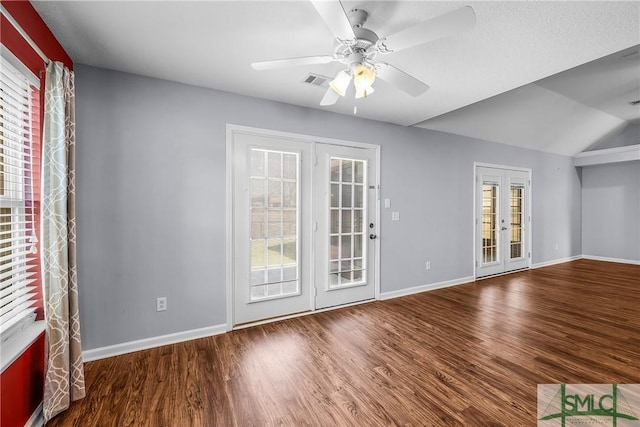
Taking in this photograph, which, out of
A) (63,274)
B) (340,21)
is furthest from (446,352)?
(63,274)

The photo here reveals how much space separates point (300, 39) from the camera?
2.03 metres

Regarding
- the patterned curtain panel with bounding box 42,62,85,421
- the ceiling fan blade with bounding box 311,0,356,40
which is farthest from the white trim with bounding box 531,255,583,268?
the patterned curtain panel with bounding box 42,62,85,421

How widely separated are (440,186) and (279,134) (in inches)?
109

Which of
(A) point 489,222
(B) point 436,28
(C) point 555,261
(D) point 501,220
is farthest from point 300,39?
(C) point 555,261

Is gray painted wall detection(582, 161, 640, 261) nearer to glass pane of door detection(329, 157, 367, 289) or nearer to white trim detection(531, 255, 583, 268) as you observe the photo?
white trim detection(531, 255, 583, 268)

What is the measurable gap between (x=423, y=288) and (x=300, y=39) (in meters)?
3.77

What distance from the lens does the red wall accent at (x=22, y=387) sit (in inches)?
55.6

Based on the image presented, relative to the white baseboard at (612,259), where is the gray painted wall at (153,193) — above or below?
above

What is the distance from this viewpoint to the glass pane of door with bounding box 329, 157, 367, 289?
361 centimetres

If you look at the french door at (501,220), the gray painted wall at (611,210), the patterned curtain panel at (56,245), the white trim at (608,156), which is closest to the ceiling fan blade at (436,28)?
the patterned curtain panel at (56,245)

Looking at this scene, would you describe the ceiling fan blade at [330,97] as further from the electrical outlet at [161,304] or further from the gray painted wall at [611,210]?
the gray painted wall at [611,210]

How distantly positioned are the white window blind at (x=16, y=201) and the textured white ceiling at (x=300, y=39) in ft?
1.85

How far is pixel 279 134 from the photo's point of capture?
10.4 feet

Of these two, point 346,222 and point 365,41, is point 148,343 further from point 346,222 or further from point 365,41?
point 365,41
